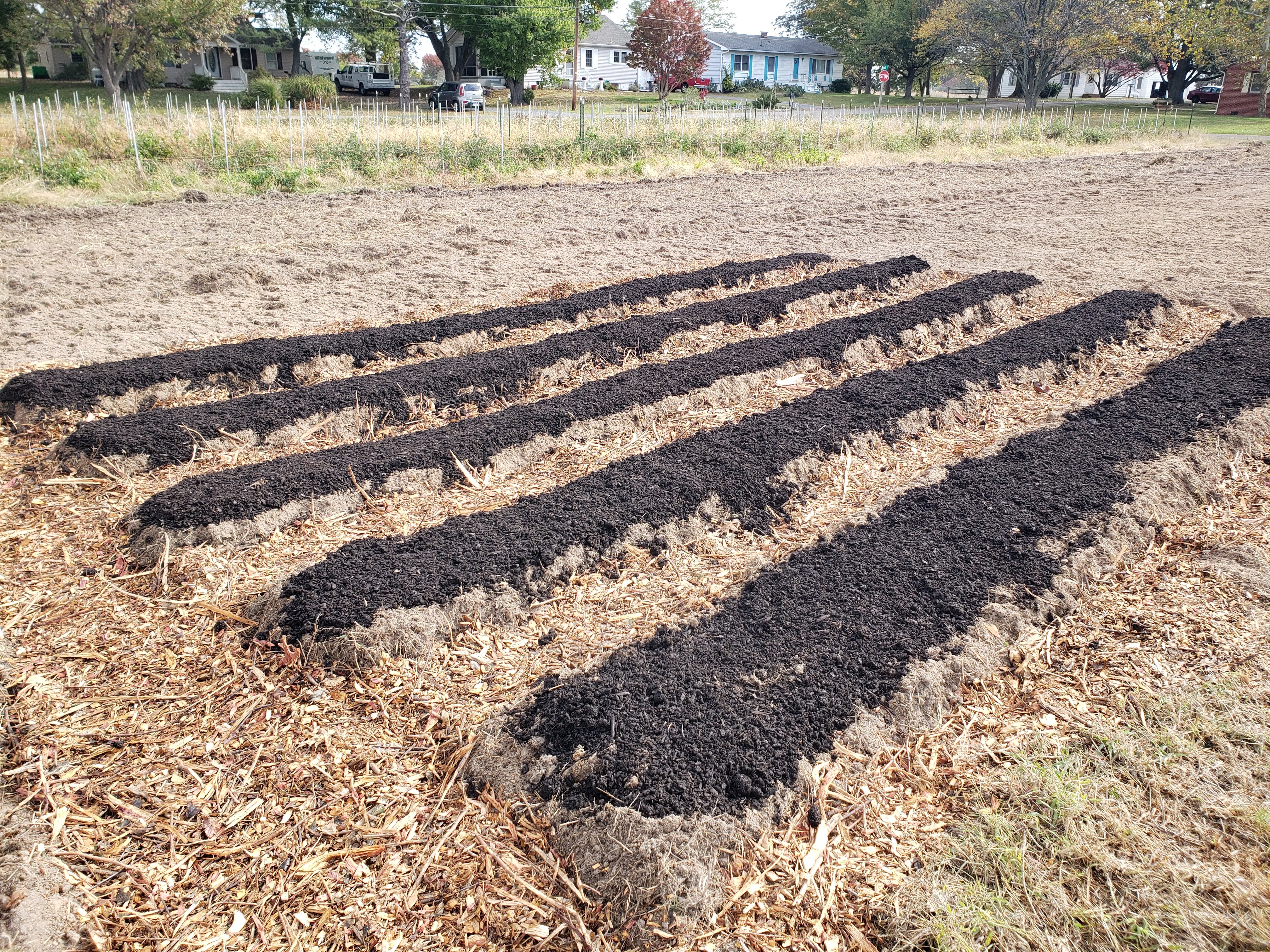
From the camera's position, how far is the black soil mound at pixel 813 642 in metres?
3.20

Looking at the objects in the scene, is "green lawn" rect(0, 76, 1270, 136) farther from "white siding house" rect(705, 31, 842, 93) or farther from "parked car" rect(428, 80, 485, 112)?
"white siding house" rect(705, 31, 842, 93)

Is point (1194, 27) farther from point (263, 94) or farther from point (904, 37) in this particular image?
point (263, 94)

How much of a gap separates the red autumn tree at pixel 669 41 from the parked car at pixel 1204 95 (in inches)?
1258

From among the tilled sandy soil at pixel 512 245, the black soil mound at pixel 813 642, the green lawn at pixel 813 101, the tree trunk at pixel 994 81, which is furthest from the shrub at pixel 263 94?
the tree trunk at pixel 994 81

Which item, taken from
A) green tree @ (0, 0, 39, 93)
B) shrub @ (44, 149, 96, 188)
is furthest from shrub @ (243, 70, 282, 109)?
shrub @ (44, 149, 96, 188)

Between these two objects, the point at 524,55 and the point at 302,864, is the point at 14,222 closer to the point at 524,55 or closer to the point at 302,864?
the point at 302,864

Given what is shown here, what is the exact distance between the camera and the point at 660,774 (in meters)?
3.14

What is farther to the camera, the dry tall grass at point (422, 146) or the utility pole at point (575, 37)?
the utility pole at point (575, 37)

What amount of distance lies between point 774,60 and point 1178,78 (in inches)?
1213

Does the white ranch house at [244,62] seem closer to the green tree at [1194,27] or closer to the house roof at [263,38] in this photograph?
the house roof at [263,38]

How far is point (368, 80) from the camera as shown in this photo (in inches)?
1769

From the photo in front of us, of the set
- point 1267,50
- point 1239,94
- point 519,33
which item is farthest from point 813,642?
point 1239,94

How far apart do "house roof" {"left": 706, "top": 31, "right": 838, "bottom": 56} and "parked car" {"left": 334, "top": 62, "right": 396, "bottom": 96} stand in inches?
1160

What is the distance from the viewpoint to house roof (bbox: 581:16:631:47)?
60.3m
